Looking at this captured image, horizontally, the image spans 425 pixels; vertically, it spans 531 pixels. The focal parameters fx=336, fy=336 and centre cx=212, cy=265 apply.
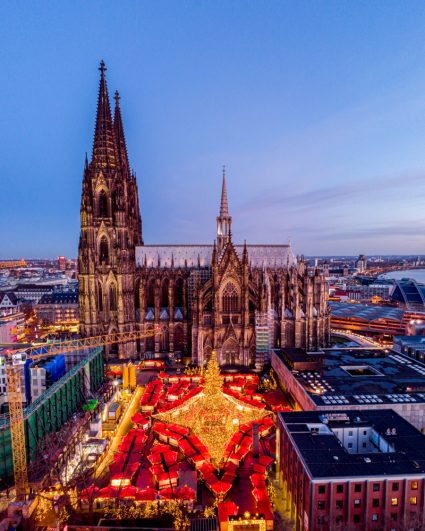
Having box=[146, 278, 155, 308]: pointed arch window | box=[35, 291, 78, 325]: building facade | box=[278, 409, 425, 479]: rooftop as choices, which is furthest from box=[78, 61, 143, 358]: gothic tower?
box=[35, 291, 78, 325]: building facade

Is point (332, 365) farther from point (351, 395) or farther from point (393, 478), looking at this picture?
point (393, 478)

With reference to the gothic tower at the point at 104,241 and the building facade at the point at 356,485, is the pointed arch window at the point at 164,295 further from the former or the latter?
the building facade at the point at 356,485

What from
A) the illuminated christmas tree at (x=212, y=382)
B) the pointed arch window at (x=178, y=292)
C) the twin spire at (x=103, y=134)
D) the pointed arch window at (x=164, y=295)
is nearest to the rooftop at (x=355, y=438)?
the illuminated christmas tree at (x=212, y=382)

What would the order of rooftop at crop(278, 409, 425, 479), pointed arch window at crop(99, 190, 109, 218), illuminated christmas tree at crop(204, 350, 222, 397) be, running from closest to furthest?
rooftop at crop(278, 409, 425, 479) < illuminated christmas tree at crop(204, 350, 222, 397) < pointed arch window at crop(99, 190, 109, 218)

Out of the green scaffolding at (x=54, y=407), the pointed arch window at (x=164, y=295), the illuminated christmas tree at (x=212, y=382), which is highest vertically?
the pointed arch window at (x=164, y=295)

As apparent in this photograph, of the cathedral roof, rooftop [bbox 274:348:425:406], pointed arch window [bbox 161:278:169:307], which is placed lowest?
rooftop [bbox 274:348:425:406]

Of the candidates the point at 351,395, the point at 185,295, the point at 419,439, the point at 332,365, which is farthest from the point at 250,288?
the point at 419,439

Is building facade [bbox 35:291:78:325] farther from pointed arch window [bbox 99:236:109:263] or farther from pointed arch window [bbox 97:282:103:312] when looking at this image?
pointed arch window [bbox 99:236:109:263]
